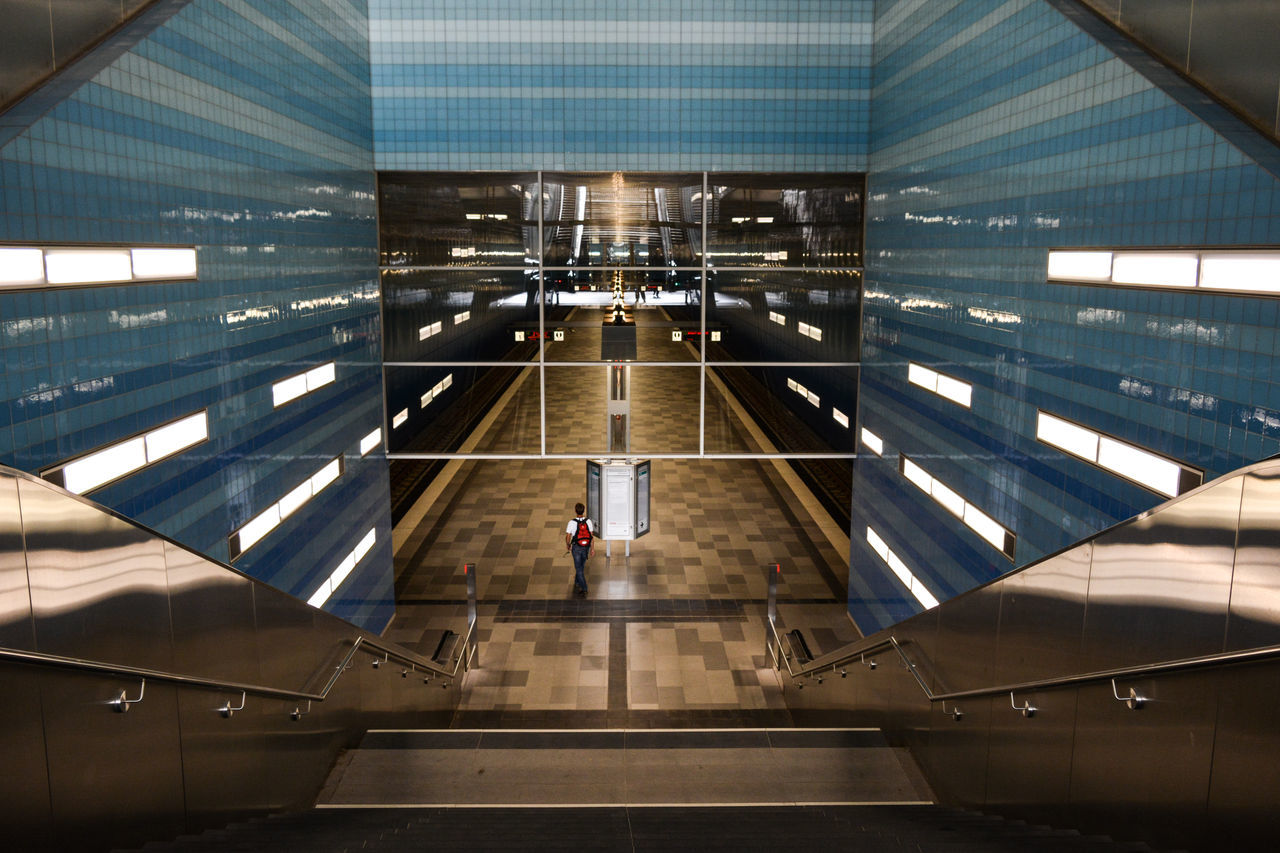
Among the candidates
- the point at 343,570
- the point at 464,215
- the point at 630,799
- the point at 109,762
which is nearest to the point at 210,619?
the point at 109,762

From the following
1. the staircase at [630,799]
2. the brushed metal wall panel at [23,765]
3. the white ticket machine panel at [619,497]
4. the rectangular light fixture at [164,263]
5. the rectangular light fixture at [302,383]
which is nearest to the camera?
the brushed metal wall panel at [23,765]

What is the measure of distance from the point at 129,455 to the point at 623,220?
6958mm

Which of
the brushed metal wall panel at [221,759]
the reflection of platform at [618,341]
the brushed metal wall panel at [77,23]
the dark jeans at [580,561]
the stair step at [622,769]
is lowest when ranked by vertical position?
the dark jeans at [580,561]

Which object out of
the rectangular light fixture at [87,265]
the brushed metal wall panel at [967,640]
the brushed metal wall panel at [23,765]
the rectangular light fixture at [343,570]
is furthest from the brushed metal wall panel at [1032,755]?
the rectangular light fixture at [343,570]

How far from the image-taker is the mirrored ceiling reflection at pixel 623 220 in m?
11.1

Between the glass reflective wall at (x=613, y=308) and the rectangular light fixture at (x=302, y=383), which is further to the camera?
the glass reflective wall at (x=613, y=308)

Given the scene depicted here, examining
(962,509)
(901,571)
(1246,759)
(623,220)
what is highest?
(623,220)

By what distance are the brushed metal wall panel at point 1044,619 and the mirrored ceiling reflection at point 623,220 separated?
7140mm

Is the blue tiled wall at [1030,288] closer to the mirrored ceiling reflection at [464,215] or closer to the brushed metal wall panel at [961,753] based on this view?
the brushed metal wall panel at [961,753]

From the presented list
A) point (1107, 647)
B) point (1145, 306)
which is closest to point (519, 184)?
point (1145, 306)

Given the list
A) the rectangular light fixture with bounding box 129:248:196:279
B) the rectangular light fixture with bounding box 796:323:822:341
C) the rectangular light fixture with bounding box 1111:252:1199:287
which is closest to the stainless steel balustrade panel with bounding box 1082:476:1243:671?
the rectangular light fixture with bounding box 1111:252:1199:287

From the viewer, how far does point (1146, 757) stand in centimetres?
338

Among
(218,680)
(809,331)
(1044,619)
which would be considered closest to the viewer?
(218,680)

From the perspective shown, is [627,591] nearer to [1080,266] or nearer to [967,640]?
[967,640]
